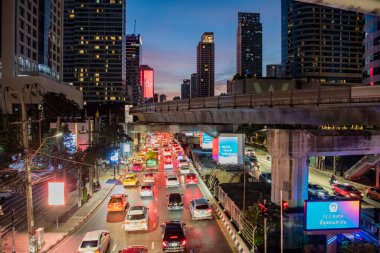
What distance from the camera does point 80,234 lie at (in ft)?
78.0

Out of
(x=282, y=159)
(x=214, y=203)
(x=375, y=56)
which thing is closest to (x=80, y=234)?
(x=214, y=203)

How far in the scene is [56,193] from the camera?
75.4 ft

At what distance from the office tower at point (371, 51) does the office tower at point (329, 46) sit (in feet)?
314

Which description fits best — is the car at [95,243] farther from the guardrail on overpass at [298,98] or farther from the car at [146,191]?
the car at [146,191]

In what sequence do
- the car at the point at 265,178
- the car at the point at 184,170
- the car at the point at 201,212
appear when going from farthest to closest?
the car at the point at 184,170
the car at the point at 265,178
the car at the point at 201,212

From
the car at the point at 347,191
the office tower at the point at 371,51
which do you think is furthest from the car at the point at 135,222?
the office tower at the point at 371,51

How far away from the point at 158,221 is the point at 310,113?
42.6ft

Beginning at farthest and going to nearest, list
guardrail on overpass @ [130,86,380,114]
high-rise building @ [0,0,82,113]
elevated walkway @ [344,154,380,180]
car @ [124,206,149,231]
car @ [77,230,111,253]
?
high-rise building @ [0,0,82,113]
elevated walkway @ [344,154,380,180]
car @ [124,206,149,231]
guardrail on overpass @ [130,86,380,114]
car @ [77,230,111,253]

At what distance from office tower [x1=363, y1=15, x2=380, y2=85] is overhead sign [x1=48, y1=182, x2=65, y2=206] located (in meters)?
74.9

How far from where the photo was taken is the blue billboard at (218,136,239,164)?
39.8m

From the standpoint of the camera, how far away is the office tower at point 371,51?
81.4 metres

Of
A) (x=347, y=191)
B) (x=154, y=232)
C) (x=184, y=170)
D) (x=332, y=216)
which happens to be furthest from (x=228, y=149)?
(x=332, y=216)

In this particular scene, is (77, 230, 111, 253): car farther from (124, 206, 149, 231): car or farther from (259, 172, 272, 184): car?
(259, 172, 272, 184): car

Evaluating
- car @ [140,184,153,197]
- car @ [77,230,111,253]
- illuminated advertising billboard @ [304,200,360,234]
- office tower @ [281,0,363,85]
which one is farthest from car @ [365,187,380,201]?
office tower @ [281,0,363,85]
